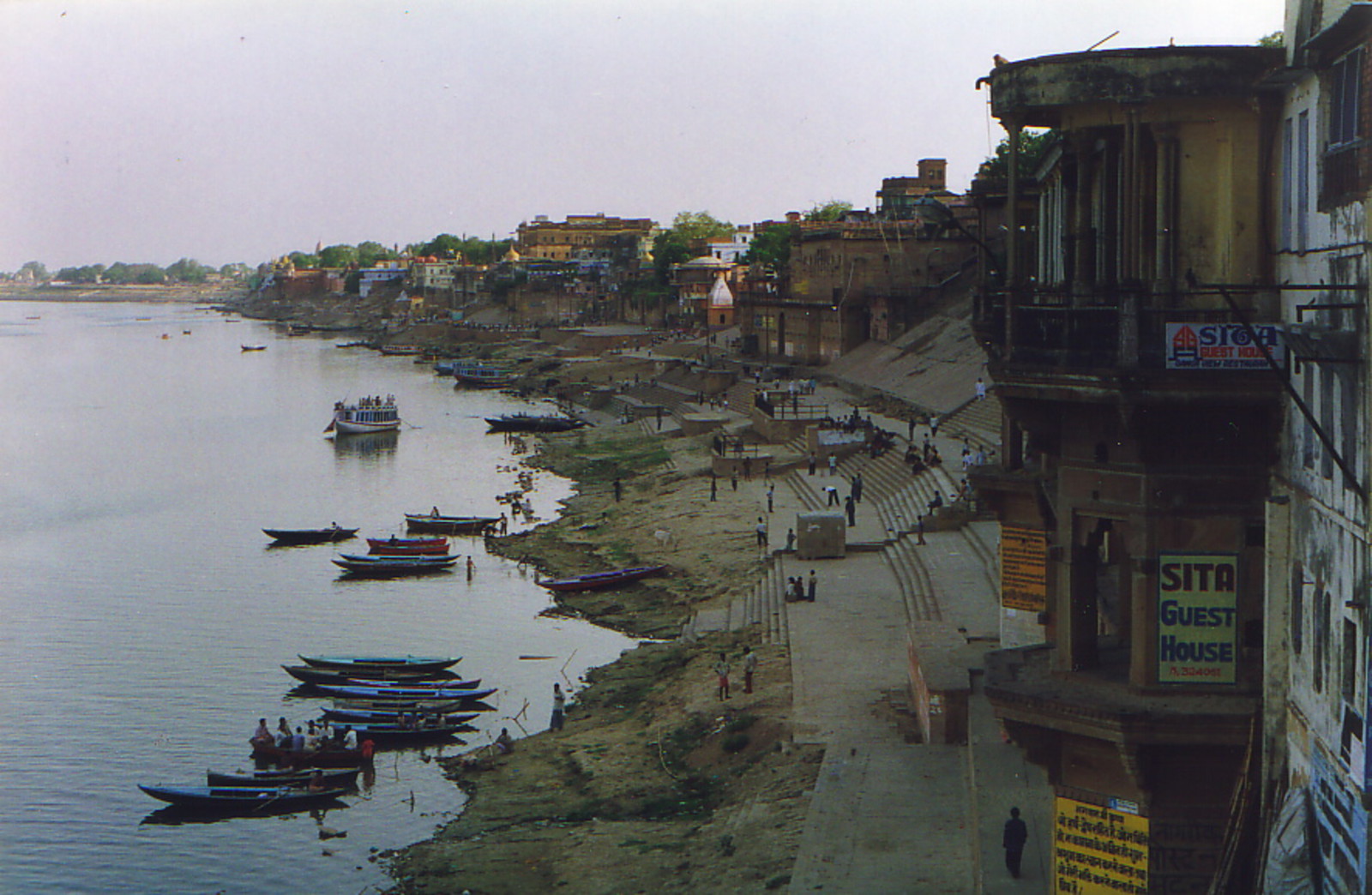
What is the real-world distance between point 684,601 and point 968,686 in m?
15.8

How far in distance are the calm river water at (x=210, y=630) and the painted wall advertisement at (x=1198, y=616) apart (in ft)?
43.5

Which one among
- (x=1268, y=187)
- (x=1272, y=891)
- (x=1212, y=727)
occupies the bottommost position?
(x=1272, y=891)

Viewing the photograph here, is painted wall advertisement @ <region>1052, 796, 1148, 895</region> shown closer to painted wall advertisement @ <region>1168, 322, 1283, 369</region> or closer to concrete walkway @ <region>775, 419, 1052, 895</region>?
concrete walkway @ <region>775, 419, 1052, 895</region>

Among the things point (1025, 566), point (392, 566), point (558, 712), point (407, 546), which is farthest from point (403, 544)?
point (1025, 566)

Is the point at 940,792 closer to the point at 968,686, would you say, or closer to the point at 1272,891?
the point at 968,686

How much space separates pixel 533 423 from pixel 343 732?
165 ft

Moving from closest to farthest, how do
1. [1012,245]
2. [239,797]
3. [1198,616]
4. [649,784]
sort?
[1198,616] → [1012,245] → [649,784] → [239,797]

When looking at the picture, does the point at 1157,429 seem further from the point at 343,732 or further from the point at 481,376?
the point at 481,376

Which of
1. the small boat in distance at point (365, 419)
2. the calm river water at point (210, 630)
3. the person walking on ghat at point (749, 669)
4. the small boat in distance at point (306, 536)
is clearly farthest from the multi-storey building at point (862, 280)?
the person walking on ghat at point (749, 669)

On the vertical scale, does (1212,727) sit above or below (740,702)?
above

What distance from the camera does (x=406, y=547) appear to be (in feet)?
142

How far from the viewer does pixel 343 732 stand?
26516 millimetres

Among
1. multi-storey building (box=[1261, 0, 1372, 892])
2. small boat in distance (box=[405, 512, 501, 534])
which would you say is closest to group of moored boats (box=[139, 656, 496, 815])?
small boat in distance (box=[405, 512, 501, 534])

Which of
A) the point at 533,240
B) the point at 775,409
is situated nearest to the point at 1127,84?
the point at 775,409
